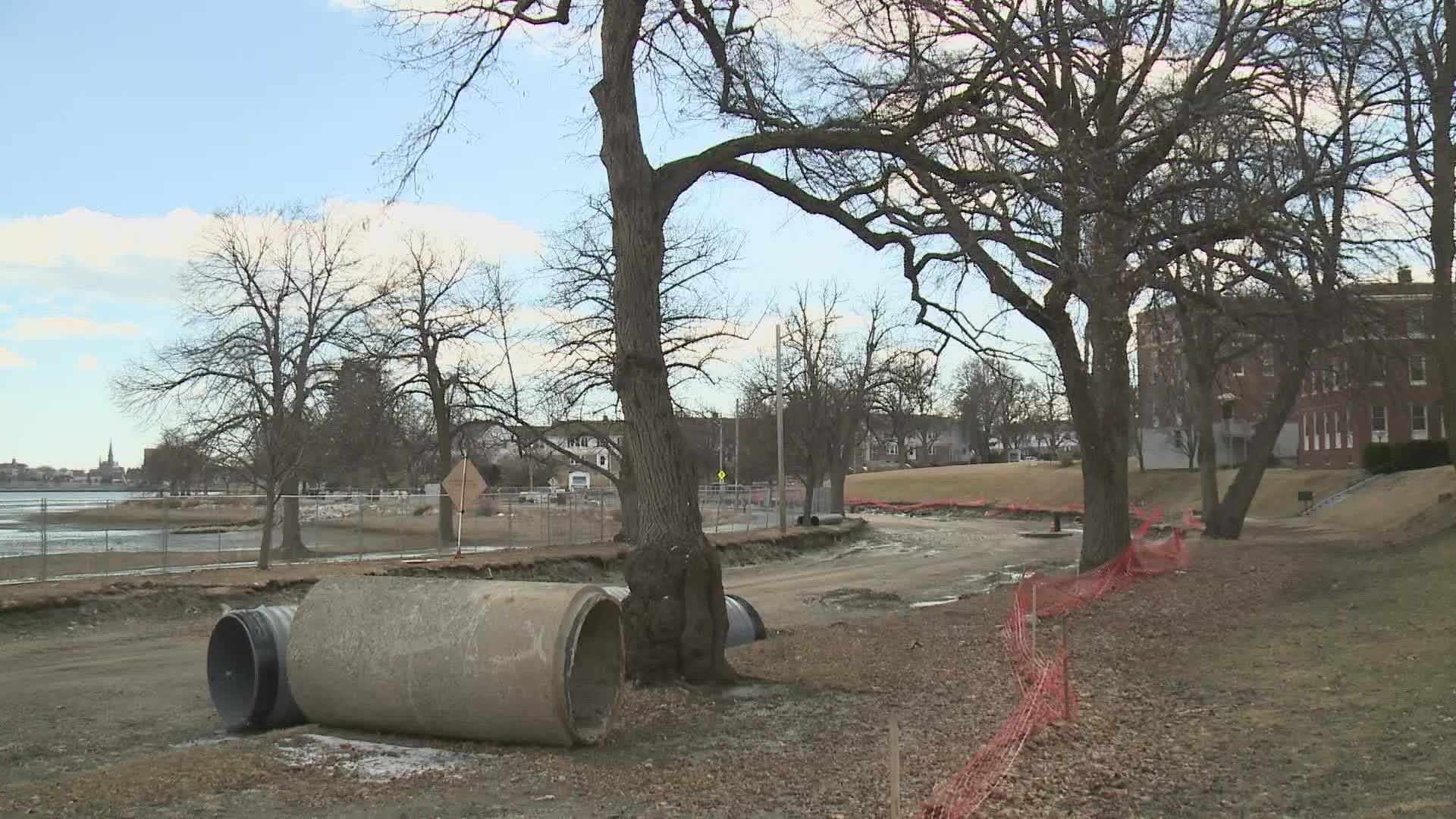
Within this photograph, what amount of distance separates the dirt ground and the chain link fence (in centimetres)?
860

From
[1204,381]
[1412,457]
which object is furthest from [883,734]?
[1412,457]

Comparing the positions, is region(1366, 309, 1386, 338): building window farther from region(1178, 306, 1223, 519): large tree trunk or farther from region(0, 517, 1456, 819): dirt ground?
region(1178, 306, 1223, 519): large tree trunk

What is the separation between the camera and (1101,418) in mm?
21609

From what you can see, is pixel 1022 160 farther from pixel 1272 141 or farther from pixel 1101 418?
pixel 1101 418

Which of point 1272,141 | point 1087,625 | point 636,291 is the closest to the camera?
point 636,291

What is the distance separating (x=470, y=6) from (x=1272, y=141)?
1135cm

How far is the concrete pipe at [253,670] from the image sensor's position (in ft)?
32.9

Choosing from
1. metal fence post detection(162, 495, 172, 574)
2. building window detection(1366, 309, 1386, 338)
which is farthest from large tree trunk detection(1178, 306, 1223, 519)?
metal fence post detection(162, 495, 172, 574)

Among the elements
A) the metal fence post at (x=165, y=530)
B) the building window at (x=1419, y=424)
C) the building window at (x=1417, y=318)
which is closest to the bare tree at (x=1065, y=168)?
the building window at (x=1417, y=318)

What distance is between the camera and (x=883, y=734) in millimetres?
9086

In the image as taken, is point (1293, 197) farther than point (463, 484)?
No

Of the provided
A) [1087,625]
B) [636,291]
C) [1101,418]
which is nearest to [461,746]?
[636,291]

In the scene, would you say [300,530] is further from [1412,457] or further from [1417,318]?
[1412,457]

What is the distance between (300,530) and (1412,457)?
43285 mm
